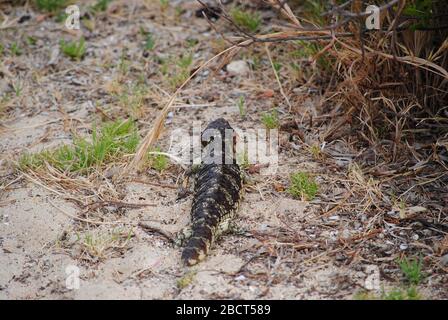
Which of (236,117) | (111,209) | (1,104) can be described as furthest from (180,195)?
(1,104)

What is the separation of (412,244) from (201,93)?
2571mm

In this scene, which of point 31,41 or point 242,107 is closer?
point 242,107

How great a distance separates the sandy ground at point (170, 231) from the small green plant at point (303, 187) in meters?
0.07

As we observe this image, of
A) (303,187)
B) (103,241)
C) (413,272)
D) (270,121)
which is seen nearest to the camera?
(413,272)

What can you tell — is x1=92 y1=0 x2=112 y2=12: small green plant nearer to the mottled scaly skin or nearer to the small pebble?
the mottled scaly skin

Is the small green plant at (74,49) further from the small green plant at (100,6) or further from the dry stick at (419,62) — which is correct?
the dry stick at (419,62)

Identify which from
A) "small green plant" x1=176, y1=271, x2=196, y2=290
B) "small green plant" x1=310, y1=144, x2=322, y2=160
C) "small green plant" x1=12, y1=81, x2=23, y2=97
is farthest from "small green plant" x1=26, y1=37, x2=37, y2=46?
"small green plant" x1=176, y1=271, x2=196, y2=290

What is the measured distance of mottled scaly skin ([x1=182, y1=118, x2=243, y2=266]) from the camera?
429 centimetres

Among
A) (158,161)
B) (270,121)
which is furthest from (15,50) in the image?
(270,121)

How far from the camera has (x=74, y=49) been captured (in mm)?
6664

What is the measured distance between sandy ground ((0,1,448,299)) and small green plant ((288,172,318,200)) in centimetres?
7

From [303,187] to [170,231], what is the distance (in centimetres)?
103

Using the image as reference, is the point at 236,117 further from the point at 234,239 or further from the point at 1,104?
the point at 1,104

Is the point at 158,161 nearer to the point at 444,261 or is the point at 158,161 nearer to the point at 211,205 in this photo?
the point at 211,205
